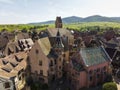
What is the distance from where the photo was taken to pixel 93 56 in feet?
241

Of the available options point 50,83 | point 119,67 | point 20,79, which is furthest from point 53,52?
point 119,67

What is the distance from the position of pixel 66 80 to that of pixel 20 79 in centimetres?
1806

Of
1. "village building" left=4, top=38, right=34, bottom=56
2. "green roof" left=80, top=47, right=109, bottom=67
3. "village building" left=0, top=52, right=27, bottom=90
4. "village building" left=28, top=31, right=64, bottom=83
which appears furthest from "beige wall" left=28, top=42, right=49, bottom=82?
"village building" left=4, top=38, right=34, bottom=56

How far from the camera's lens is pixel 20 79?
2940 inches

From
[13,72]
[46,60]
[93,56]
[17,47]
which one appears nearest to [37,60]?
[46,60]

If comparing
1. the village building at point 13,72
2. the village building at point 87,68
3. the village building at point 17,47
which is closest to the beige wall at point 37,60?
the village building at point 13,72

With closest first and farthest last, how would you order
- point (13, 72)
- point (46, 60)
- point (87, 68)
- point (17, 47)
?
point (87, 68)
point (46, 60)
point (13, 72)
point (17, 47)

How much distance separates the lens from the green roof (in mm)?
70500

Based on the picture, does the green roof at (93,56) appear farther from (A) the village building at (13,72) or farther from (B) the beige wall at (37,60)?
(A) the village building at (13,72)

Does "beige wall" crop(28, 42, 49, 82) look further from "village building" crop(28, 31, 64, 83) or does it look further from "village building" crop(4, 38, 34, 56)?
"village building" crop(4, 38, 34, 56)

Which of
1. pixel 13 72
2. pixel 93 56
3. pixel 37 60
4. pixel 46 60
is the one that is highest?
pixel 93 56

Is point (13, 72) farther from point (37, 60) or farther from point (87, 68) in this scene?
point (87, 68)

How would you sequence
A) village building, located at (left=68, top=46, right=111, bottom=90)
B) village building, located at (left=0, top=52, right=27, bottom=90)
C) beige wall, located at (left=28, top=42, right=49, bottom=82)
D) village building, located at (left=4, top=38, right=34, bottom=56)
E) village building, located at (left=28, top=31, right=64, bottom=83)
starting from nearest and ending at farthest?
village building, located at (left=0, top=52, right=27, bottom=90), village building, located at (left=68, top=46, right=111, bottom=90), beige wall, located at (left=28, top=42, right=49, bottom=82), village building, located at (left=28, top=31, right=64, bottom=83), village building, located at (left=4, top=38, right=34, bottom=56)

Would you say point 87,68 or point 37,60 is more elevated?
point 37,60
